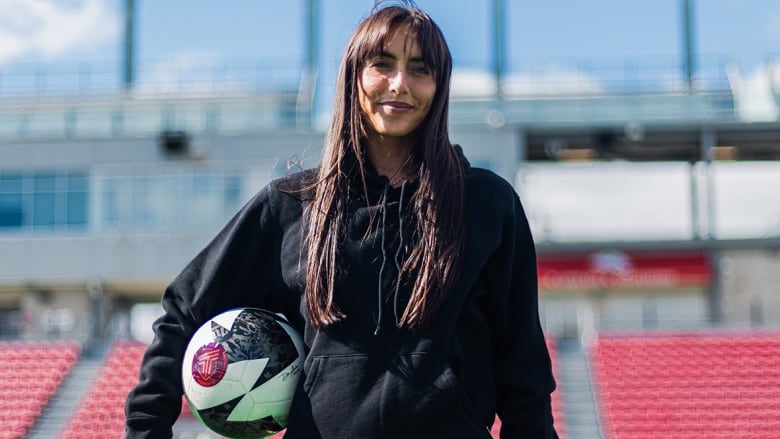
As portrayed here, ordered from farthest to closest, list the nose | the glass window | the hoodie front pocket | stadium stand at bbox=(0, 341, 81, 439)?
1. the glass window
2. stadium stand at bbox=(0, 341, 81, 439)
3. the nose
4. the hoodie front pocket

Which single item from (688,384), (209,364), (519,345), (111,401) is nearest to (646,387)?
(688,384)

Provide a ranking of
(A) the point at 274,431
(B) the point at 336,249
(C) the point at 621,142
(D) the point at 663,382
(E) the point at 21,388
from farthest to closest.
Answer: (C) the point at 621,142
(E) the point at 21,388
(D) the point at 663,382
(A) the point at 274,431
(B) the point at 336,249

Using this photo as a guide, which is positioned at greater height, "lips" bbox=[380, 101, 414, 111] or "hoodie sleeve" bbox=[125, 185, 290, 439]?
"lips" bbox=[380, 101, 414, 111]

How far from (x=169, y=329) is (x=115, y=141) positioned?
21097 millimetres

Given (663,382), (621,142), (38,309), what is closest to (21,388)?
(663,382)

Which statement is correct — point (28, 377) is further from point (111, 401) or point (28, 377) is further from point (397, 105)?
point (397, 105)

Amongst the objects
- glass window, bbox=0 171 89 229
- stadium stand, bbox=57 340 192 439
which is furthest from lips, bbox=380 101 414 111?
glass window, bbox=0 171 89 229

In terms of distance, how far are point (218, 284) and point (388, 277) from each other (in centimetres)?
36

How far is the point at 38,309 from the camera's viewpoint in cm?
2261

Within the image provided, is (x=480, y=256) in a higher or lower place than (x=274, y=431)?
higher

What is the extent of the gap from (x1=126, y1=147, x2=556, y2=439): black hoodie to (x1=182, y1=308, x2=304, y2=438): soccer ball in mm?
35

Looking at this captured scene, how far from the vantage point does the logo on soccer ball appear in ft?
6.80

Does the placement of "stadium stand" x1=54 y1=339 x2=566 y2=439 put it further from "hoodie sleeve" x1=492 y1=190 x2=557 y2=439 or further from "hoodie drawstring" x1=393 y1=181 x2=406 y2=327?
"hoodie drawstring" x1=393 y1=181 x2=406 y2=327

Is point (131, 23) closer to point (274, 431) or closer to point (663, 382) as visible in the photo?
point (663, 382)
